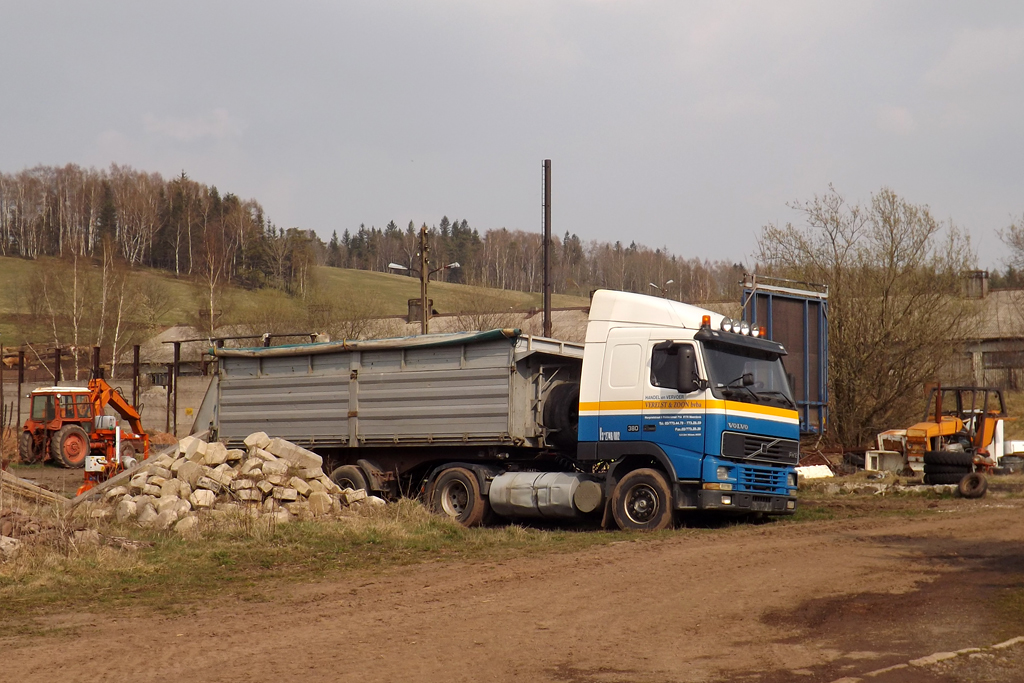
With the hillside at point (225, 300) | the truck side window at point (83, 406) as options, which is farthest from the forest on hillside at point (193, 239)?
the truck side window at point (83, 406)

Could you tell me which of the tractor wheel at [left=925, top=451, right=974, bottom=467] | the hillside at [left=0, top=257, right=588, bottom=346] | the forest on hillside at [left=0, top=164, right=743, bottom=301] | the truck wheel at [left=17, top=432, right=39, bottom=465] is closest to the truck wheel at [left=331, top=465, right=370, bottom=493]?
the tractor wheel at [left=925, top=451, right=974, bottom=467]

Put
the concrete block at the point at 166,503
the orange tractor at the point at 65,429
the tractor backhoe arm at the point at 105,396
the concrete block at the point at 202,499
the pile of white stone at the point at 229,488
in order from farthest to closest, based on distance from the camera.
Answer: the orange tractor at the point at 65,429 → the tractor backhoe arm at the point at 105,396 → the concrete block at the point at 202,499 → the pile of white stone at the point at 229,488 → the concrete block at the point at 166,503

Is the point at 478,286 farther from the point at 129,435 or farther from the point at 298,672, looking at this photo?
the point at 298,672

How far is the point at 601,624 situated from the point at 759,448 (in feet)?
20.0

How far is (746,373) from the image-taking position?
42.9 feet

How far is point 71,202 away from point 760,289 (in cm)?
8217

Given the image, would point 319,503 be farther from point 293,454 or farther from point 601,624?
point 601,624

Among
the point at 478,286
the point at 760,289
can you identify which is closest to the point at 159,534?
the point at 760,289

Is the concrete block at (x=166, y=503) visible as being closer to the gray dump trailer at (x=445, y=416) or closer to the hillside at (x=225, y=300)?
the gray dump trailer at (x=445, y=416)

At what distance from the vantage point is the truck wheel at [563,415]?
1407cm

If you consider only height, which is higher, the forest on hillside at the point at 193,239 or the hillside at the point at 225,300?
the forest on hillside at the point at 193,239

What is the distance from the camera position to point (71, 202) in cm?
8756

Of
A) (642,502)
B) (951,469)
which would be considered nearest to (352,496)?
(642,502)

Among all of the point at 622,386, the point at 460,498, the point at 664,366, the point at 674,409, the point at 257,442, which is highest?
the point at 664,366
